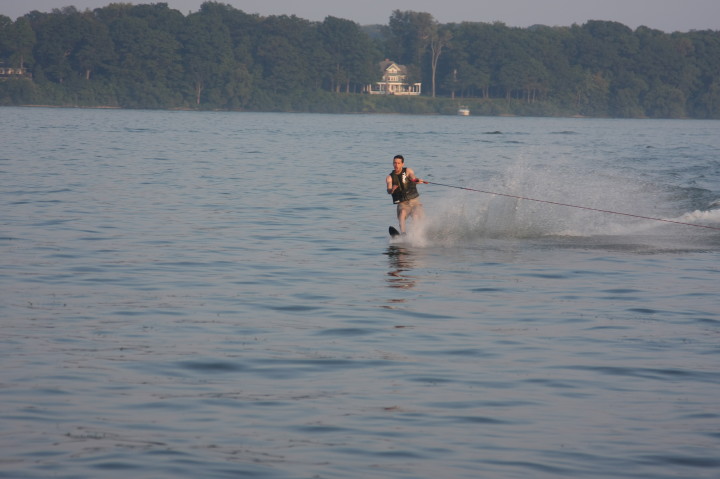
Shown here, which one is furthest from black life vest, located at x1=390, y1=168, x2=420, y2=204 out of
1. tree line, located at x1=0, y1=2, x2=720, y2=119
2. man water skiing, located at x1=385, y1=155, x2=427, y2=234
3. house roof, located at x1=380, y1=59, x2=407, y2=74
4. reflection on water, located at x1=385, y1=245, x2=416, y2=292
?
house roof, located at x1=380, y1=59, x2=407, y2=74

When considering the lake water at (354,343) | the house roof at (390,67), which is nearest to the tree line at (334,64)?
the house roof at (390,67)

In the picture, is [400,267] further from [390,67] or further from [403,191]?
[390,67]

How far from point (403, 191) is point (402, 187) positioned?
74mm

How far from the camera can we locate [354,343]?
983cm

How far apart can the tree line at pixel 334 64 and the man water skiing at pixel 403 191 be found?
129208mm

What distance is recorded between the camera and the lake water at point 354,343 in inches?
270

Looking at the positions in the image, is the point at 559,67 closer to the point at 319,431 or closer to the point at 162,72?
the point at 162,72

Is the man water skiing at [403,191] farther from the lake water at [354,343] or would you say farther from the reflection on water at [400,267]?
the reflection on water at [400,267]

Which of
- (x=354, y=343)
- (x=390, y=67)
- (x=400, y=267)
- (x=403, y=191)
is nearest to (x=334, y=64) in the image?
(x=390, y=67)

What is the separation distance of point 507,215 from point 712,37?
187 m

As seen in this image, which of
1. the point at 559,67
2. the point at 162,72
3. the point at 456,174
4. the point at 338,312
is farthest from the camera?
the point at 559,67

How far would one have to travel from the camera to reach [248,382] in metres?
8.37

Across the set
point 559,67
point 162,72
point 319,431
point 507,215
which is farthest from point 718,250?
point 559,67

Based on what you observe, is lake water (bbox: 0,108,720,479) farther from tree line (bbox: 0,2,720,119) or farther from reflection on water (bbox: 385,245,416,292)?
tree line (bbox: 0,2,720,119)
